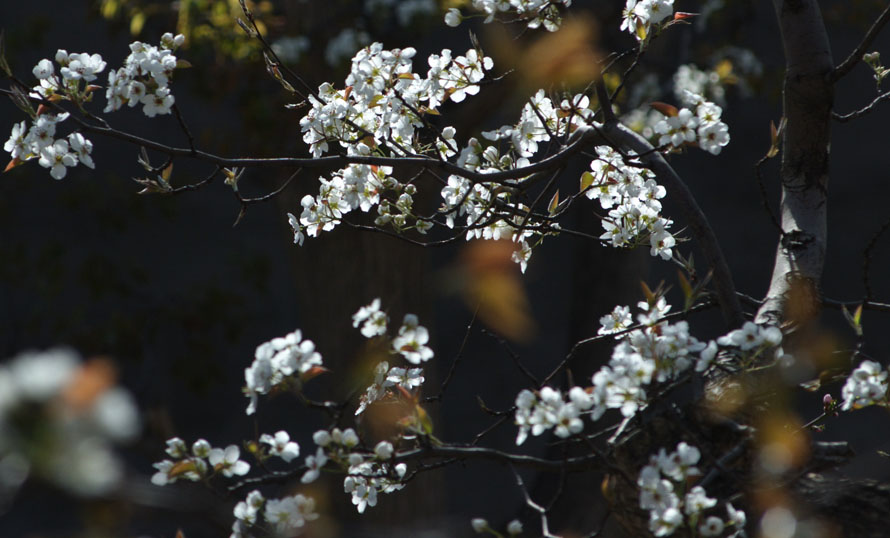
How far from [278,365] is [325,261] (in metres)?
2.70

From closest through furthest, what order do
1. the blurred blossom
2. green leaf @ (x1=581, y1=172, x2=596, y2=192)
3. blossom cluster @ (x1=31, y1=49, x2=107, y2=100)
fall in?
the blurred blossom < blossom cluster @ (x1=31, y1=49, x2=107, y2=100) < green leaf @ (x1=581, y1=172, x2=596, y2=192)

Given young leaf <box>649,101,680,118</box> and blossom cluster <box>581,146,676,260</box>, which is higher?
blossom cluster <box>581,146,676,260</box>

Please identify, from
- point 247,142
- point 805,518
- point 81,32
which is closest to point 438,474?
point 247,142

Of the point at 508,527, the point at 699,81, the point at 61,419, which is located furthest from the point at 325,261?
the point at 61,419

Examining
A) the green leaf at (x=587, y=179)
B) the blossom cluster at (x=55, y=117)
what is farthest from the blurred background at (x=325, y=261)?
the blossom cluster at (x=55, y=117)

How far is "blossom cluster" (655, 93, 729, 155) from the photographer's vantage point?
59.9 inches

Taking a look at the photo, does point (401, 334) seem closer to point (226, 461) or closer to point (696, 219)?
point (226, 461)

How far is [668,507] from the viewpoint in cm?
126

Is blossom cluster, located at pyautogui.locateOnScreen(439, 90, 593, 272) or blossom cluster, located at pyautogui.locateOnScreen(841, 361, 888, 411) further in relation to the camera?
blossom cluster, located at pyautogui.locateOnScreen(439, 90, 593, 272)

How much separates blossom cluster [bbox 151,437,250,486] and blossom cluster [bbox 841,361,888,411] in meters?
0.94

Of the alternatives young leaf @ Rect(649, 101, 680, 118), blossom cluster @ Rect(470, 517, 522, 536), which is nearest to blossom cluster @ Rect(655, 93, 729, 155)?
young leaf @ Rect(649, 101, 680, 118)

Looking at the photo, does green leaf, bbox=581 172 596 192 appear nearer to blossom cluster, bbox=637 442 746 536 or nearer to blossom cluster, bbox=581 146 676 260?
blossom cluster, bbox=581 146 676 260

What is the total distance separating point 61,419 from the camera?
25.7 inches

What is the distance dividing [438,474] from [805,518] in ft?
10.3
